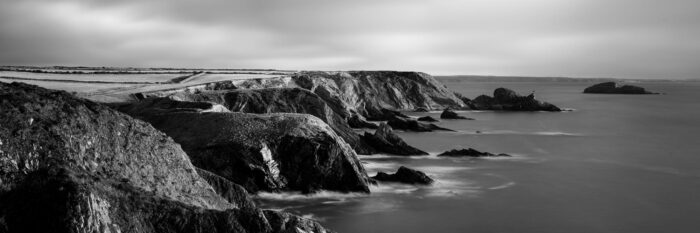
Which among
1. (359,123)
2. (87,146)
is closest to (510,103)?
(359,123)

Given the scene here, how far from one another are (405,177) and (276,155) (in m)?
6.69

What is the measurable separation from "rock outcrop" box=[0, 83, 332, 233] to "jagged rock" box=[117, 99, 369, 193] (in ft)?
34.7

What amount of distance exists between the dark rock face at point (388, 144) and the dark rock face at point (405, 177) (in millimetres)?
10351

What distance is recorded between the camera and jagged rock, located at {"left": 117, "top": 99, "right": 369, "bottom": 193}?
26688mm

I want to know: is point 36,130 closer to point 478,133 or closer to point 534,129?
point 478,133

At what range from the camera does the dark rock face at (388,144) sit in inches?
1642

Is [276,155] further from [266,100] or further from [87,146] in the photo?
[266,100]

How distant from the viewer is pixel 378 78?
120 meters

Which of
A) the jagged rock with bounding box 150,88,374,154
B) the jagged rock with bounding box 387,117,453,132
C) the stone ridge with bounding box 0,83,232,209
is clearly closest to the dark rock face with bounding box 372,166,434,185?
the stone ridge with bounding box 0,83,232,209

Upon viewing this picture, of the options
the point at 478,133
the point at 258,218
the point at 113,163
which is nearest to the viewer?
the point at 258,218

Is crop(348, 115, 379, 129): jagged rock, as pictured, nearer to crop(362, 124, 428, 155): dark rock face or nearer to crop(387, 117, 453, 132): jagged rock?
crop(387, 117, 453, 132): jagged rock

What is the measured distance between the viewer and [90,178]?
12.1m

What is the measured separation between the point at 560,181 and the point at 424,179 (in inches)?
340

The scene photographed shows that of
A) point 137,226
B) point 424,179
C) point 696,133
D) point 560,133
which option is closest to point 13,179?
point 137,226
